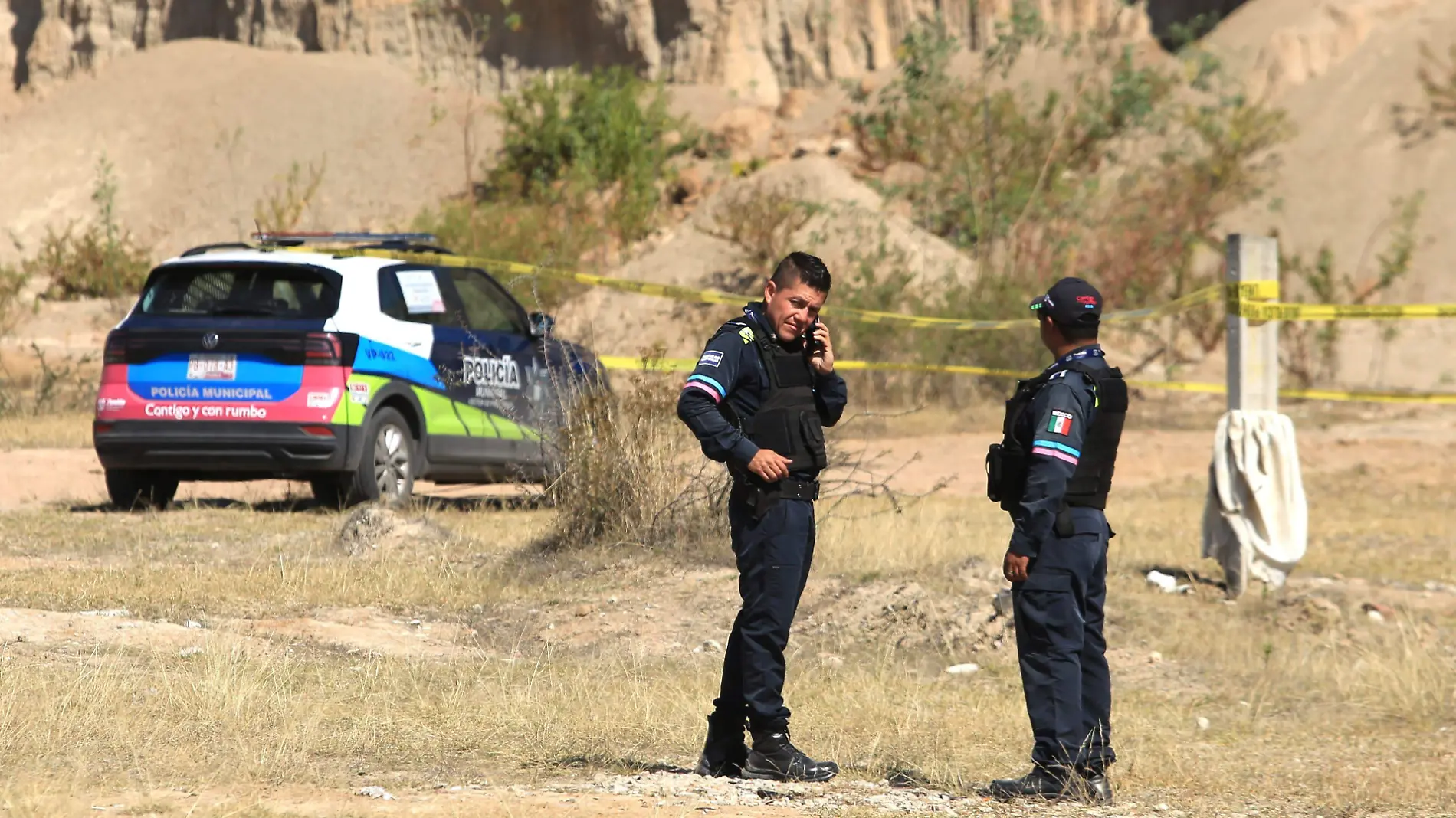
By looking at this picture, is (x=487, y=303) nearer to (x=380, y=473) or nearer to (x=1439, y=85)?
(x=380, y=473)

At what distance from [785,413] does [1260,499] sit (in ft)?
17.9

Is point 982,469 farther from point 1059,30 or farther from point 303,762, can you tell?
point 1059,30

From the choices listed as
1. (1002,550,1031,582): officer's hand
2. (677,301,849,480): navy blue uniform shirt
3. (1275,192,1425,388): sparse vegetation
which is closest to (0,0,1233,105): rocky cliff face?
(1275,192,1425,388): sparse vegetation

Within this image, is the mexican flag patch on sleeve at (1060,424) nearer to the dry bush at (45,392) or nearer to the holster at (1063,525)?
the holster at (1063,525)

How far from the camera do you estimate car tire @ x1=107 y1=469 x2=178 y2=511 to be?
12.7 meters

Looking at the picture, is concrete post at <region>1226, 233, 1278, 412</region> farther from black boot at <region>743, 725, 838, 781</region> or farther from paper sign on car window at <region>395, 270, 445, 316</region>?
black boot at <region>743, 725, 838, 781</region>

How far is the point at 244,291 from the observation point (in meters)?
12.2

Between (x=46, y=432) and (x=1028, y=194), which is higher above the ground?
(x=1028, y=194)

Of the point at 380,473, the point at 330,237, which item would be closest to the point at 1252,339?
the point at 380,473

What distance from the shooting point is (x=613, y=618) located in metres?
9.40

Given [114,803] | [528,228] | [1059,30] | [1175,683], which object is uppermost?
[1059,30]

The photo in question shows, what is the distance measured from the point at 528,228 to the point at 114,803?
80.4 ft

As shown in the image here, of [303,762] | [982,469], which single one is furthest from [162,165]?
[303,762]

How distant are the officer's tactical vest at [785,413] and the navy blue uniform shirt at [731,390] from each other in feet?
0.07
